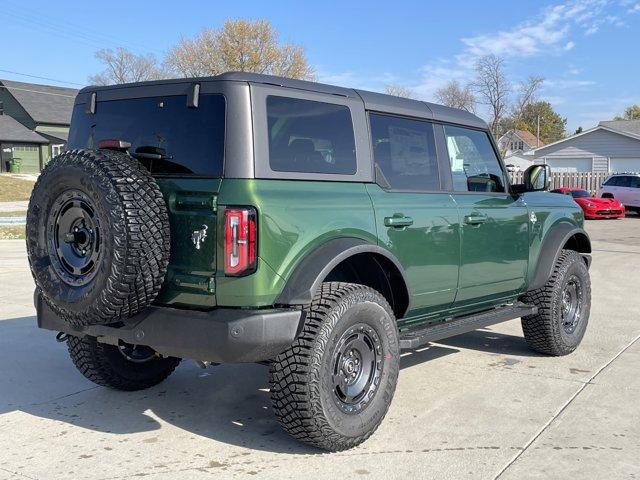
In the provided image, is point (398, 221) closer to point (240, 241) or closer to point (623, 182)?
point (240, 241)

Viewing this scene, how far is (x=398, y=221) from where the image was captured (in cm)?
430

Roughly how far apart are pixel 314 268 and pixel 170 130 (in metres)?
1.16

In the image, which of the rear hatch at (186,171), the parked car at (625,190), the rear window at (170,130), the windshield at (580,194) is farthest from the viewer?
the parked car at (625,190)

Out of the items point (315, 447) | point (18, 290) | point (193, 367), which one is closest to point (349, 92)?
point (315, 447)

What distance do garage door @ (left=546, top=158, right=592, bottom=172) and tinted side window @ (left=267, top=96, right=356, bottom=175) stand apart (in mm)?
41748

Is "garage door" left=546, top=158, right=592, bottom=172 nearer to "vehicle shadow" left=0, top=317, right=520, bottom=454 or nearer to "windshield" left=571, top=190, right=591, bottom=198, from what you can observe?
"windshield" left=571, top=190, right=591, bottom=198

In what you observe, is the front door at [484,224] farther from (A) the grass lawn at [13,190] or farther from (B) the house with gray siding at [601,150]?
(B) the house with gray siding at [601,150]

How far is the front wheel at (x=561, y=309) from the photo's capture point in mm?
5875

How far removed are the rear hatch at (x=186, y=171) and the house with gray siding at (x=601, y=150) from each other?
40.3 m

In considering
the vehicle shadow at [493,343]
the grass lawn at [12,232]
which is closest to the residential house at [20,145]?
the grass lawn at [12,232]

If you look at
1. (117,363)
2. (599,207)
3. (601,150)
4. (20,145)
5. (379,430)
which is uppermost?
(20,145)

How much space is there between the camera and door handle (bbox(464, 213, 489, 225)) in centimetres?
490

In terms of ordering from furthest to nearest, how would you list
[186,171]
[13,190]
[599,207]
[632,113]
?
1. [632,113]
2. [13,190]
3. [599,207]
4. [186,171]

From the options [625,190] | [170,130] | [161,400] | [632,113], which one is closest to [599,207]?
[625,190]
